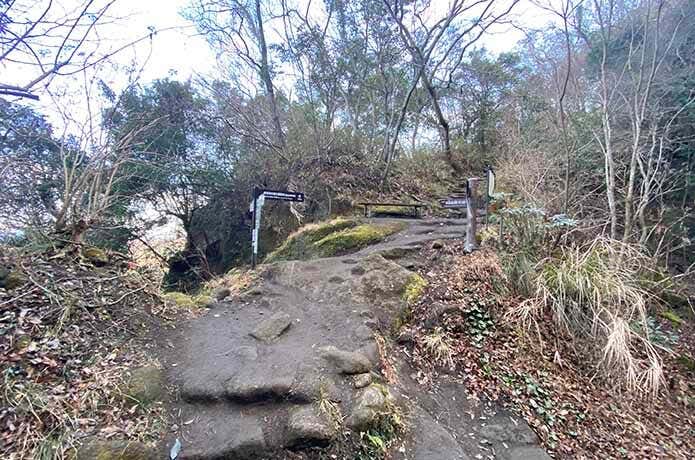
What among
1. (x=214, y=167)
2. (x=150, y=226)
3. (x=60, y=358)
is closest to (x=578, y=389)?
(x=60, y=358)

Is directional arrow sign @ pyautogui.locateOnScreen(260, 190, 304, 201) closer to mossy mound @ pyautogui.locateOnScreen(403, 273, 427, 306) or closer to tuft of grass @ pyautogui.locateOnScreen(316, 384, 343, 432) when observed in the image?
mossy mound @ pyautogui.locateOnScreen(403, 273, 427, 306)

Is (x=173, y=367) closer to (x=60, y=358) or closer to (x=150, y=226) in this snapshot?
(x=60, y=358)

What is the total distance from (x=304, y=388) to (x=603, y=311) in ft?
10.6

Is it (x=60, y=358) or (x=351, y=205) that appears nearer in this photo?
(x=60, y=358)

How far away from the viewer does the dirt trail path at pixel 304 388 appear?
2.26 metres

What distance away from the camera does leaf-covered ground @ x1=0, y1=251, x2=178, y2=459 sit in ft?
6.45

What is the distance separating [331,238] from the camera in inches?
245

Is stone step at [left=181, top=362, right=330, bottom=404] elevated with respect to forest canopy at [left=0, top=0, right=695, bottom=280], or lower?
lower

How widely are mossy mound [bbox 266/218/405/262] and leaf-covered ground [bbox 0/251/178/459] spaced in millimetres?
3039

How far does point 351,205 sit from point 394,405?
5.40m

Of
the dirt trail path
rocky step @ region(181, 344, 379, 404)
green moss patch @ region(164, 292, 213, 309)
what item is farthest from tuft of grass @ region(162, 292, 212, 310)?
rocky step @ region(181, 344, 379, 404)

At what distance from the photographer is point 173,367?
280cm

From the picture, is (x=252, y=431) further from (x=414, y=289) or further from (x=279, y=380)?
(x=414, y=289)

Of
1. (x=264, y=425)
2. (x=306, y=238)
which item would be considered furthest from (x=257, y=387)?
(x=306, y=238)
